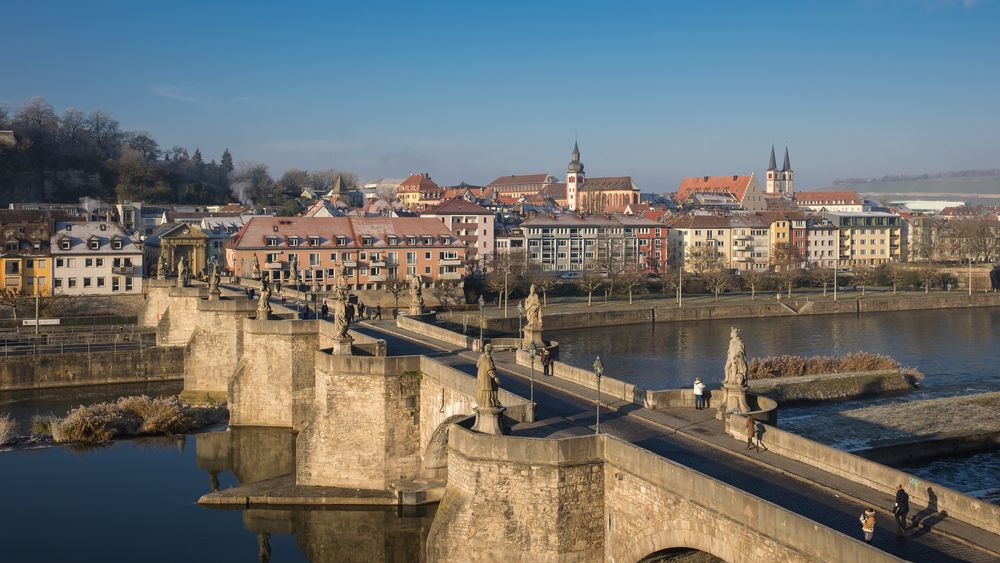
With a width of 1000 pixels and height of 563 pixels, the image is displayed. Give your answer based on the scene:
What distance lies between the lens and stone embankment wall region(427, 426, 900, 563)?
1988cm

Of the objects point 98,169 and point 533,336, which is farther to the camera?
point 98,169

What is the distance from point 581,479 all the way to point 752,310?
77962 millimetres

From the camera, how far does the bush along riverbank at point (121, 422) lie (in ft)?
141

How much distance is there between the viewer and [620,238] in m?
130

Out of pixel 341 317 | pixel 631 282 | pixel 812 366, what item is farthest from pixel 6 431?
pixel 631 282

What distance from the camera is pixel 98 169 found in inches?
5876

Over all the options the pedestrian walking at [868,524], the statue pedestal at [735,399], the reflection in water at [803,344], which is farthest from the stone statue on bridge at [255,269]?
the pedestrian walking at [868,524]

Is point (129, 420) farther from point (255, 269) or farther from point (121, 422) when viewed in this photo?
point (255, 269)

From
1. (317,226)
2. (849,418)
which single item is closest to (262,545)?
(849,418)

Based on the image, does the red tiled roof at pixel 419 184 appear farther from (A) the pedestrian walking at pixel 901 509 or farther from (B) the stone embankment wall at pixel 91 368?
(A) the pedestrian walking at pixel 901 509

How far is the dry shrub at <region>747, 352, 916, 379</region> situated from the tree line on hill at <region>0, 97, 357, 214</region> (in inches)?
3695

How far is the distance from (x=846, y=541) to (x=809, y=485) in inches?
178

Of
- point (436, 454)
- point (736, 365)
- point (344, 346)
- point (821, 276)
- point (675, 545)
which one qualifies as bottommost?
point (436, 454)

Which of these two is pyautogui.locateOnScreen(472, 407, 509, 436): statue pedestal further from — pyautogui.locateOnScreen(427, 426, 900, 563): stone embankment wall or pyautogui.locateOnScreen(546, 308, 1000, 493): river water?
pyautogui.locateOnScreen(546, 308, 1000, 493): river water
